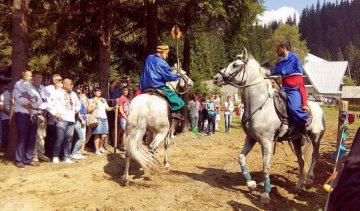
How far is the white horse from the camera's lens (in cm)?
782

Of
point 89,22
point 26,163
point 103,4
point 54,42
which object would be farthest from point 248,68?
point 54,42

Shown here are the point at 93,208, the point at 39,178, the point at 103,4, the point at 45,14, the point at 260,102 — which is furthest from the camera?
the point at 45,14

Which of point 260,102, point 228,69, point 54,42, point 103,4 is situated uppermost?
point 103,4

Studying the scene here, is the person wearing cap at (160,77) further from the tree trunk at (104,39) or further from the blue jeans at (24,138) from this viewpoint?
the tree trunk at (104,39)

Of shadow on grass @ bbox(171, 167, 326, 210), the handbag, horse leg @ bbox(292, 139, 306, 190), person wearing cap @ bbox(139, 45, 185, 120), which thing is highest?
person wearing cap @ bbox(139, 45, 185, 120)

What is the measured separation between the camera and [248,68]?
7543mm

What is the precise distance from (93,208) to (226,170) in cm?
392

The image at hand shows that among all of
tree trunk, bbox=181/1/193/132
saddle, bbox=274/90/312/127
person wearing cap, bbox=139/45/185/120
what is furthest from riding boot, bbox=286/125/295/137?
tree trunk, bbox=181/1/193/132

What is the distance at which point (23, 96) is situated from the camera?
369 inches

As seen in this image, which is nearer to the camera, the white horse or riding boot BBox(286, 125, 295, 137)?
riding boot BBox(286, 125, 295, 137)

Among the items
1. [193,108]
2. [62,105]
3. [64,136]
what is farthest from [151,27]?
[64,136]

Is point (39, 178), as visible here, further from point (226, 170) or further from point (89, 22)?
point (89, 22)

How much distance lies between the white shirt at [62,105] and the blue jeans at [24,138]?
0.62 metres

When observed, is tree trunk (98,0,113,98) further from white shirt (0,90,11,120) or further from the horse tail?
the horse tail
